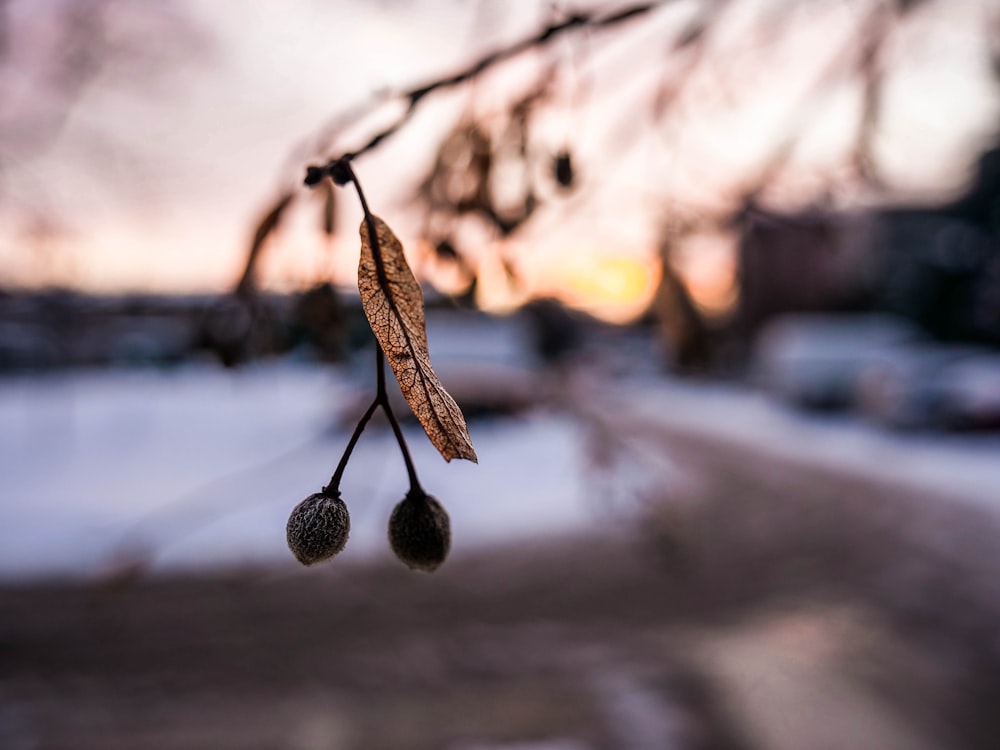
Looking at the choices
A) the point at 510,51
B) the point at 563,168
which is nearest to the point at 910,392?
the point at 563,168

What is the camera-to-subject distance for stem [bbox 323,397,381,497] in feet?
1.89

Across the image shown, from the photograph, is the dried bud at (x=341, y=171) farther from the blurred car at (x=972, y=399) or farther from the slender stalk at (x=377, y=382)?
the blurred car at (x=972, y=399)

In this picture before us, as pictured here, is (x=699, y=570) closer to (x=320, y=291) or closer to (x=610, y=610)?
(x=610, y=610)

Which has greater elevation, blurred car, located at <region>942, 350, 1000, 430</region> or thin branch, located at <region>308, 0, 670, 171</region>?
thin branch, located at <region>308, 0, 670, 171</region>

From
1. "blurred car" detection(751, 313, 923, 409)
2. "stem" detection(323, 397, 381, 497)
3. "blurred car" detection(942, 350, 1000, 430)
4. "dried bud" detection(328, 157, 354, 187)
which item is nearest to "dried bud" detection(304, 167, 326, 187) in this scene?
"dried bud" detection(328, 157, 354, 187)

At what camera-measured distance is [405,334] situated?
0.58m

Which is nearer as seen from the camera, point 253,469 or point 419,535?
point 419,535

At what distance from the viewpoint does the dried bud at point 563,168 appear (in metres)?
1.36

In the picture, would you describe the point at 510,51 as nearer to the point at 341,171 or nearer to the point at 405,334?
the point at 341,171

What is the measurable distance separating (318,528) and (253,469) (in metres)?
7.89

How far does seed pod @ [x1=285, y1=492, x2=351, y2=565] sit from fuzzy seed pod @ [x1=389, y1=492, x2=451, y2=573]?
0.08m

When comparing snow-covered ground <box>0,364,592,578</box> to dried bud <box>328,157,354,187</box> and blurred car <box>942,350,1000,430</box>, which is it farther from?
blurred car <box>942,350,1000,430</box>

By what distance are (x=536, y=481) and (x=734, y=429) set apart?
6.73m

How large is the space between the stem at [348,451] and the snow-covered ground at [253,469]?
6.98 feet
